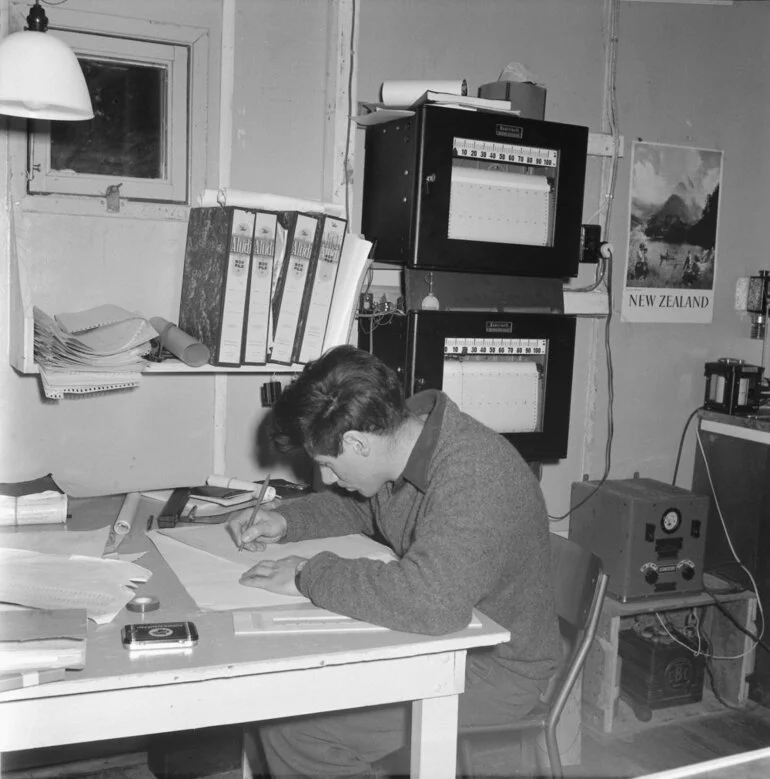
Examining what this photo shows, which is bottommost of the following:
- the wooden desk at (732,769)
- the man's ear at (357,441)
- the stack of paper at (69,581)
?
the stack of paper at (69,581)

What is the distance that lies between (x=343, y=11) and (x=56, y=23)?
2.52 feet

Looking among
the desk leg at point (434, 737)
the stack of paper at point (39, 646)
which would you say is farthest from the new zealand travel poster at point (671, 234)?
the stack of paper at point (39, 646)

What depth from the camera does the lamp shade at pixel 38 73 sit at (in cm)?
186

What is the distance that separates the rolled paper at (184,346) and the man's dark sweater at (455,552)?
0.53 meters

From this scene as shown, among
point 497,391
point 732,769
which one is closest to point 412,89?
point 497,391

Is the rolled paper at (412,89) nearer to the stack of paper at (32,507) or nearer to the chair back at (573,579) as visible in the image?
the chair back at (573,579)

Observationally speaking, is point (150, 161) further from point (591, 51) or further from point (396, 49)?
point (591, 51)

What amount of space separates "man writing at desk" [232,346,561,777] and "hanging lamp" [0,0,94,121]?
0.83 meters

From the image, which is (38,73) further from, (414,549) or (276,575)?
(414,549)

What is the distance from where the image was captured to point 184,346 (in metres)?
2.17

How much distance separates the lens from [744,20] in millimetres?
3066

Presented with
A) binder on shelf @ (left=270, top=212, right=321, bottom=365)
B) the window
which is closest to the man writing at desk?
binder on shelf @ (left=270, top=212, right=321, bottom=365)

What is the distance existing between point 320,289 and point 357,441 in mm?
786

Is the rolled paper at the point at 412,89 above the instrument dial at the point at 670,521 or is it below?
above
